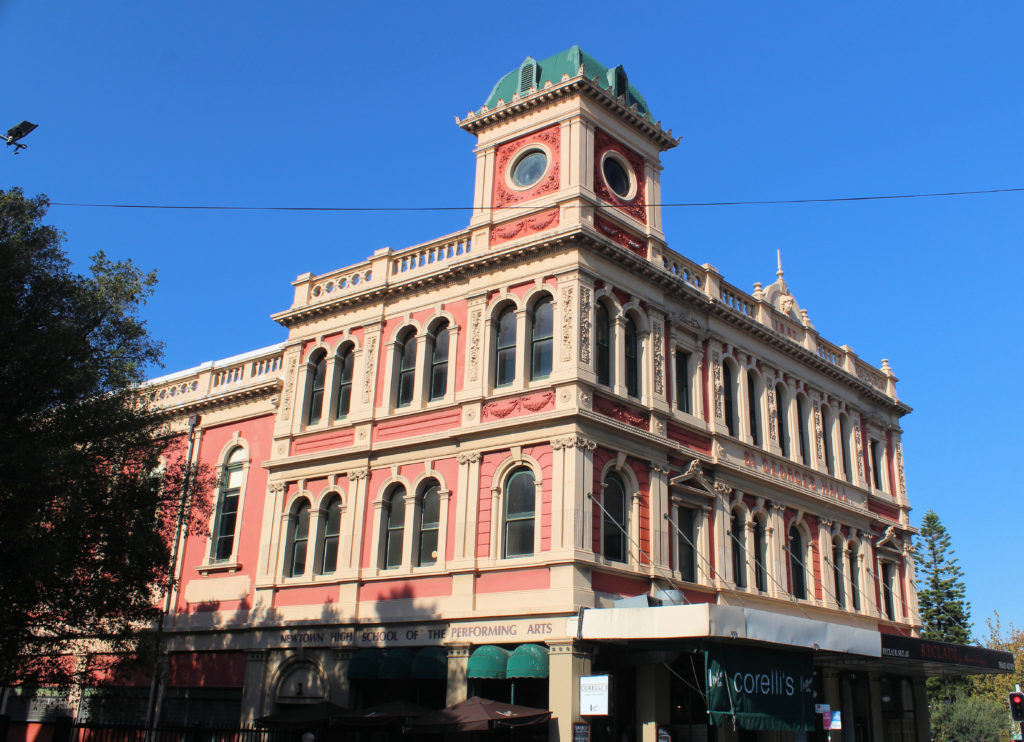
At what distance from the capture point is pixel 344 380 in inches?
1099

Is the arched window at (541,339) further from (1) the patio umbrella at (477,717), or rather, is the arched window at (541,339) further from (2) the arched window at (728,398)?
(1) the patio umbrella at (477,717)

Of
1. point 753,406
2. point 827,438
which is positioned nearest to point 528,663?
point 753,406

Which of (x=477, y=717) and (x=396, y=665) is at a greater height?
(x=396, y=665)

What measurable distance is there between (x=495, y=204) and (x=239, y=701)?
15.0 metres

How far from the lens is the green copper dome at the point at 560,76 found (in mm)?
26562

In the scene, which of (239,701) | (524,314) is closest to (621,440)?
(524,314)

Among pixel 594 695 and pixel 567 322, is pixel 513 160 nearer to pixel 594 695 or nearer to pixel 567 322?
pixel 567 322

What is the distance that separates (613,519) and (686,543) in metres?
3.42

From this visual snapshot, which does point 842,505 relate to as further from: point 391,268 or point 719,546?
point 391,268

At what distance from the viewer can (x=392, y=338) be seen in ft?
88.0

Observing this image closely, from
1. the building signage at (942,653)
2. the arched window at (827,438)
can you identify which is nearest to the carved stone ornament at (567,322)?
the building signage at (942,653)

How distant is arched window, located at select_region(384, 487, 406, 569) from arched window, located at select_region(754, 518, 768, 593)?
381 inches

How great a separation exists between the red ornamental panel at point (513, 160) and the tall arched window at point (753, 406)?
8659 mm

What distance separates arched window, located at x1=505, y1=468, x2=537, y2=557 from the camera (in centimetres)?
2227
